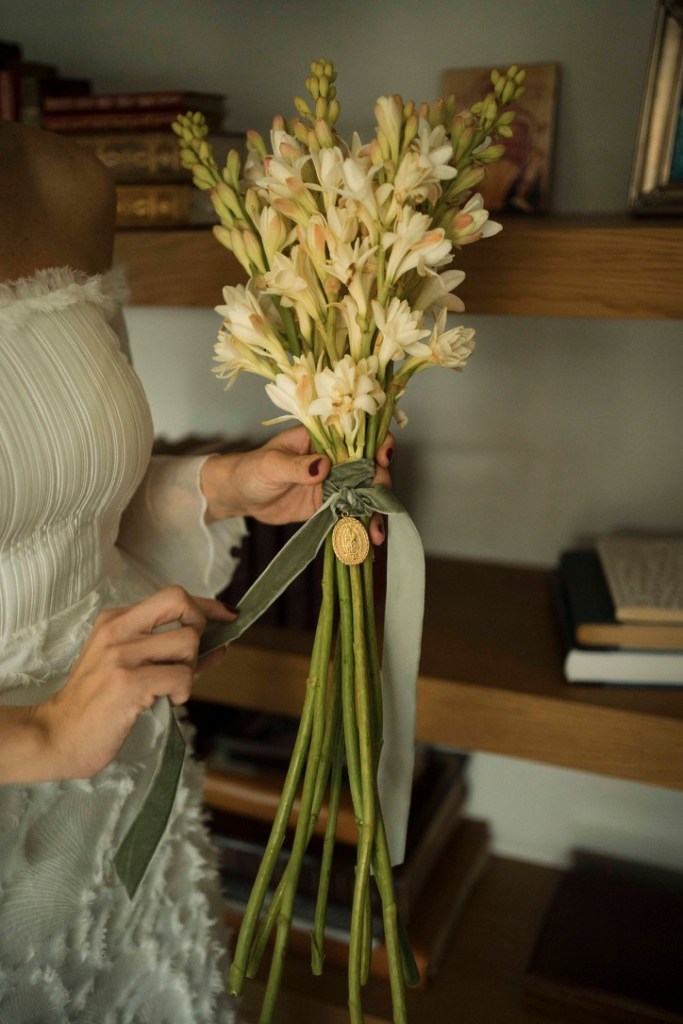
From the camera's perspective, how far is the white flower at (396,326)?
1.94 feet

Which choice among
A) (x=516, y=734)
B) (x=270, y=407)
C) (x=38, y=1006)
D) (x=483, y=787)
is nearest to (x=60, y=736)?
(x=38, y=1006)

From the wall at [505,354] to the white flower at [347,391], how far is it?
712 mm

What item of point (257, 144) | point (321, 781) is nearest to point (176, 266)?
point (257, 144)

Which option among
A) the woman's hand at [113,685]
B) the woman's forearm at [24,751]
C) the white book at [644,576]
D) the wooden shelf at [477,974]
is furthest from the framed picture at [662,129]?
the wooden shelf at [477,974]

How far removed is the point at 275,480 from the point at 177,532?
23 centimetres

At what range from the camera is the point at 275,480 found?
2.46 ft

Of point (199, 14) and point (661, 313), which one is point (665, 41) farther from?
point (199, 14)

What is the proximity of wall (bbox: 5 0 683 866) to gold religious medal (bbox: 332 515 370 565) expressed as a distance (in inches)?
28.3

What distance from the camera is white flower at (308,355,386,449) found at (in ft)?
1.96

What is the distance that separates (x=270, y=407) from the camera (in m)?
1.46

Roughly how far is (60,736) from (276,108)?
0.98m

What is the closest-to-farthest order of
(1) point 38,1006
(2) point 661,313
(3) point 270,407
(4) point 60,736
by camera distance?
(4) point 60,736
(1) point 38,1006
(2) point 661,313
(3) point 270,407

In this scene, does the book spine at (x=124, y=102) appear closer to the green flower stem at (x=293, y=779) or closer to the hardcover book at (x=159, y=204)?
the hardcover book at (x=159, y=204)

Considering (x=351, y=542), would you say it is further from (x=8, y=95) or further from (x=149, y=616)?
(x=8, y=95)
